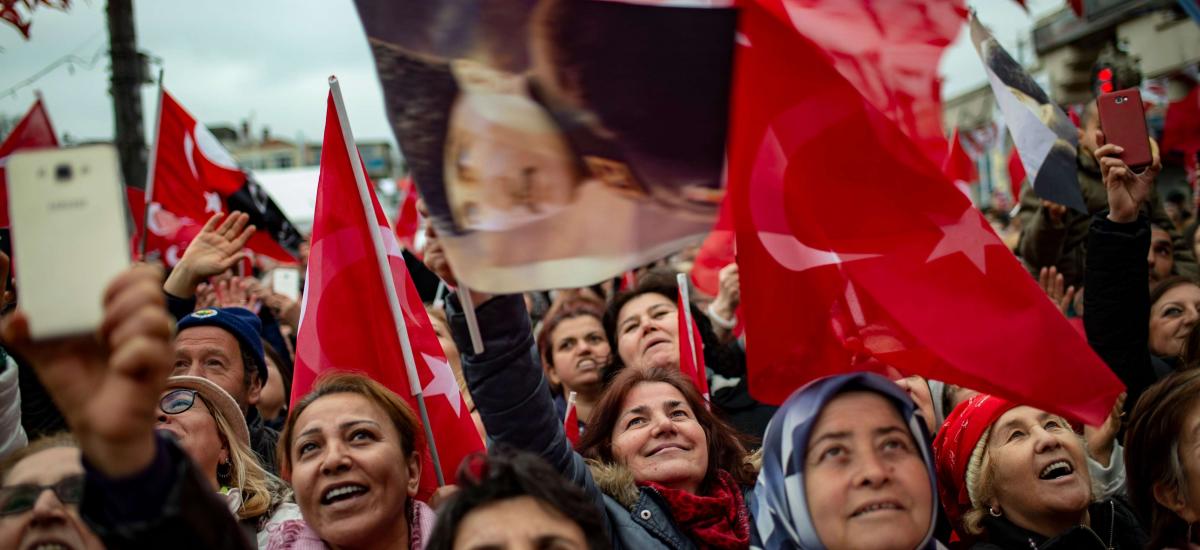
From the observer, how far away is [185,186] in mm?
5949

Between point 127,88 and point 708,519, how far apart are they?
7.23 metres

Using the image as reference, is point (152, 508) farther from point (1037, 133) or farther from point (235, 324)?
point (1037, 133)

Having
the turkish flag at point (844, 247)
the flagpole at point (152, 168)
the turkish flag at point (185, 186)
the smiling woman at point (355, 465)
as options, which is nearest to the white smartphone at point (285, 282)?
the turkish flag at point (185, 186)

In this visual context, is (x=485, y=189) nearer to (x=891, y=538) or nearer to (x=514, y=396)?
(x=514, y=396)

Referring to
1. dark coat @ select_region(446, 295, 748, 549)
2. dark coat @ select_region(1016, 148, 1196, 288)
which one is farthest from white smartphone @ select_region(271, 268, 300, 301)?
dark coat @ select_region(1016, 148, 1196, 288)

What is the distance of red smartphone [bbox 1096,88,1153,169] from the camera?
3354 mm

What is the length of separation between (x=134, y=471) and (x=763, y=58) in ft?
5.23

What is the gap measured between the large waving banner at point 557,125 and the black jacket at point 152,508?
2.06 feet

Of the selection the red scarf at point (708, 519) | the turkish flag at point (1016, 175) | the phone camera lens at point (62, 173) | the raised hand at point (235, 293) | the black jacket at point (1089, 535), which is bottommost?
the black jacket at point (1089, 535)

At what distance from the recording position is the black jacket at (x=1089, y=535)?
9.61 ft

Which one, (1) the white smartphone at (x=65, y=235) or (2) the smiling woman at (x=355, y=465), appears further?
(2) the smiling woman at (x=355, y=465)

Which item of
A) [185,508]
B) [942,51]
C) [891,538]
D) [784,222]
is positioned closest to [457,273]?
[185,508]

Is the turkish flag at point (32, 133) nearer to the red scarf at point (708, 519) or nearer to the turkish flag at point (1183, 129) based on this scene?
the red scarf at point (708, 519)

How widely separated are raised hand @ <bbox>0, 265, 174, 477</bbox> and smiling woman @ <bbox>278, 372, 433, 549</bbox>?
1120mm
